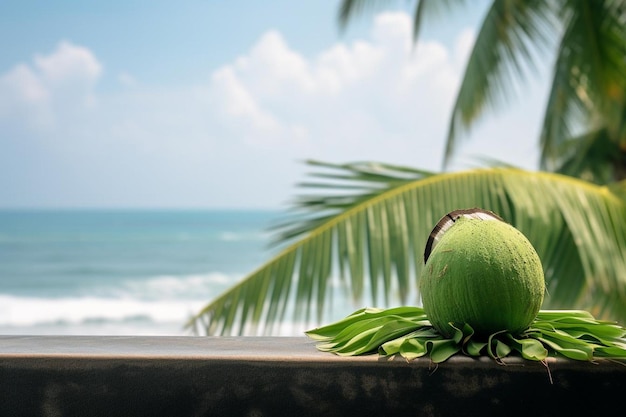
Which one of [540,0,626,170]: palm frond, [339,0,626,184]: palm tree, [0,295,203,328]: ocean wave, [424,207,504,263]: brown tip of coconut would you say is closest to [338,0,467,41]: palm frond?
Result: [339,0,626,184]: palm tree

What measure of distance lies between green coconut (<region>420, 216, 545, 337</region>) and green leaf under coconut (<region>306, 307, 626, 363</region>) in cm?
2

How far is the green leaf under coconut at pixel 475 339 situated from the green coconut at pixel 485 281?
0.08 ft

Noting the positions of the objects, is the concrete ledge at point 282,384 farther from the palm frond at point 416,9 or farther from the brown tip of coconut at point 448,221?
the palm frond at point 416,9

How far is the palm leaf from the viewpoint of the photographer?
2816 millimetres

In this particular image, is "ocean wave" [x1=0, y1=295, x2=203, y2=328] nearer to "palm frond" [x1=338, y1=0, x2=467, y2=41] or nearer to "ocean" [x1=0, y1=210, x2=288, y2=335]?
"ocean" [x1=0, y1=210, x2=288, y2=335]

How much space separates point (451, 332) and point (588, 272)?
182 cm

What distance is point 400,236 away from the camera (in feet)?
9.45

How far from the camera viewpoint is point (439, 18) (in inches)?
254

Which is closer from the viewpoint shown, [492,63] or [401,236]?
[401,236]

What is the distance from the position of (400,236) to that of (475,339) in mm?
1597

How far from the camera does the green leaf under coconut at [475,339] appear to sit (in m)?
1.25

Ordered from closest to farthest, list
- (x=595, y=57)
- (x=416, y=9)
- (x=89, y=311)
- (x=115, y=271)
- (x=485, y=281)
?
(x=485, y=281) < (x=595, y=57) < (x=416, y=9) < (x=89, y=311) < (x=115, y=271)

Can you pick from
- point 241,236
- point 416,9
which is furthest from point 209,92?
point 416,9

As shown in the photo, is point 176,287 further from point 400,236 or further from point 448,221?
Result: point 448,221
